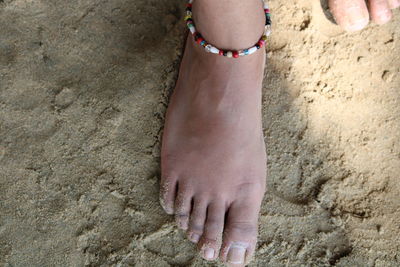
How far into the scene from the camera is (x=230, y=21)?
1.01m

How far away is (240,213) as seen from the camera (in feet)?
3.59

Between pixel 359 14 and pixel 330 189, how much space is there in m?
0.53

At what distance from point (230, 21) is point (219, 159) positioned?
0.34m

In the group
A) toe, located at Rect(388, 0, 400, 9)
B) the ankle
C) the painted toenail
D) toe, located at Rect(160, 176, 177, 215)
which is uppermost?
the ankle

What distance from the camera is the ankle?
100 centimetres

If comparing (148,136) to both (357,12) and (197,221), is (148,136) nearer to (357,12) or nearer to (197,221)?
(197,221)

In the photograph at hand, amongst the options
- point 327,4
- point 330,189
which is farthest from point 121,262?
point 327,4

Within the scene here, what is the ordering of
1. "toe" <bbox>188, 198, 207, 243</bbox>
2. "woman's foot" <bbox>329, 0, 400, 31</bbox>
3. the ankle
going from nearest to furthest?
the ankle < "toe" <bbox>188, 198, 207, 243</bbox> < "woman's foot" <bbox>329, 0, 400, 31</bbox>

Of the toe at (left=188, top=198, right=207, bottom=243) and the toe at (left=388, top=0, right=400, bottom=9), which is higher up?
the toe at (left=388, top=0, right=400, bottom=9)

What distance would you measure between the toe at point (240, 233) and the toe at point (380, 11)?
0.68 meters

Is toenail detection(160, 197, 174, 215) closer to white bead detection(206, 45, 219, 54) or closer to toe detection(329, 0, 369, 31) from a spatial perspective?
white bead detection(206, 45, 219, 54)

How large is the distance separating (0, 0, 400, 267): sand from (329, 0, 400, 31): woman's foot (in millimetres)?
28

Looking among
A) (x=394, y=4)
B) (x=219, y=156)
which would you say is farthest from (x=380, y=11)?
(x=219, y=156)

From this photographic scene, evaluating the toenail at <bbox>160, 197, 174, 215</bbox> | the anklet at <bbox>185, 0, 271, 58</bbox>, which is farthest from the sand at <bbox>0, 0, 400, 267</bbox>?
the anklet at <bbox>185, 0, 271, 58</bbox>
